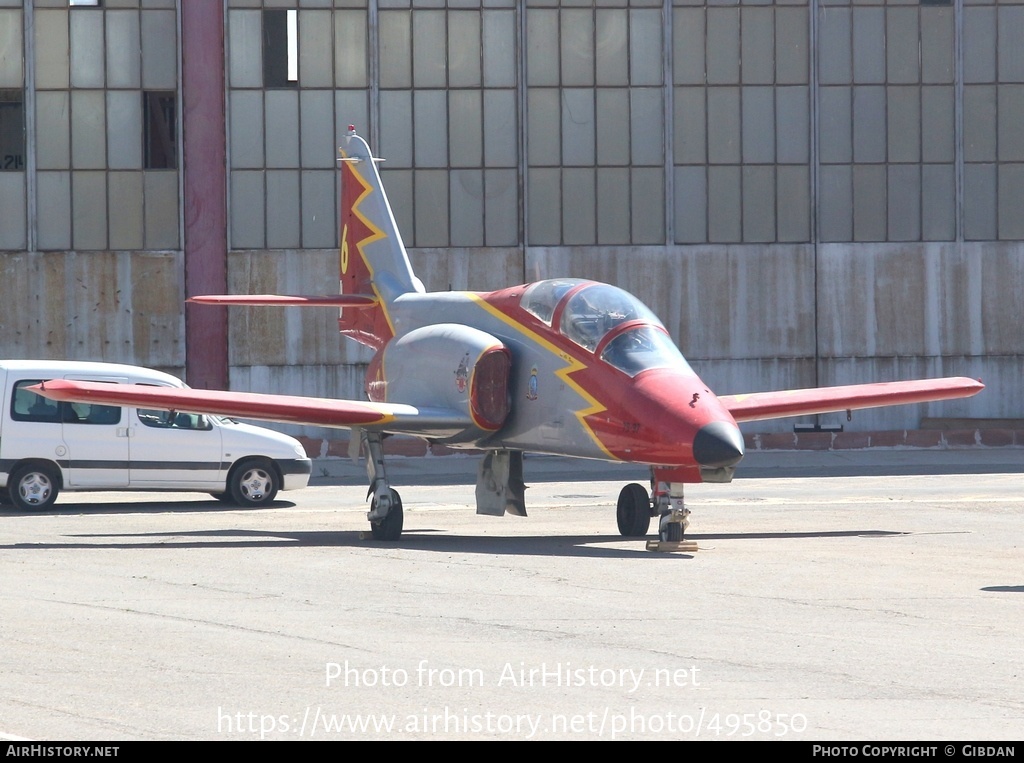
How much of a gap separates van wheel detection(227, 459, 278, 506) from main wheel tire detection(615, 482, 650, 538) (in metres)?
6.45

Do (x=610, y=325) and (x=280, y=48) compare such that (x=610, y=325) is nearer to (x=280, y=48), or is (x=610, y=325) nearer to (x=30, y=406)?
(x=30, y=406)

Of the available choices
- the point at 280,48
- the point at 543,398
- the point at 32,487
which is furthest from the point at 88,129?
the point at 543,398

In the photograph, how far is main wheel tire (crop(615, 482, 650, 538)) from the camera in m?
16.3

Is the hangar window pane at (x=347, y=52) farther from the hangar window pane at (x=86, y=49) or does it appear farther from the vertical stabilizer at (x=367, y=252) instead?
the vertical stabilizer at (x=367, y=252)

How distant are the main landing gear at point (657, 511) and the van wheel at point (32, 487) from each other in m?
8.27

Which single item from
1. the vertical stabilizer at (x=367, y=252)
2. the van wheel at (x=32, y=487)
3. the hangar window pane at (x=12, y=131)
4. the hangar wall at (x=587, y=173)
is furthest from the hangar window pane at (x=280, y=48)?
the van wheel at (x=32, y=487)

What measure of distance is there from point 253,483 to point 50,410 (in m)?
2.95

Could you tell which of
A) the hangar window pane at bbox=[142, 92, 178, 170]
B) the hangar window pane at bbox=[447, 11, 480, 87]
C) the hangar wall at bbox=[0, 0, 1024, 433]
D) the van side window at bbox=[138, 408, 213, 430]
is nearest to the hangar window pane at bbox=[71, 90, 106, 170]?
the hangar wall at bbox=[0, 0, 1024, 433]

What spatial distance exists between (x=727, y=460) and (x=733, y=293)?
818 inches

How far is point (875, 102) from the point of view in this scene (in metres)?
34.0

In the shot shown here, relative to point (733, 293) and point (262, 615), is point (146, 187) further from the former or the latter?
point (262, 615)

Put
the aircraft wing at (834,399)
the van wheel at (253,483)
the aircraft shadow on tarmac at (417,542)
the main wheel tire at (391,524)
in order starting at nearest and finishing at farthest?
the aircraft shadow on tarmac at (417,542) < the main wheel tire at (391,524) < the aircraft wing at (834,399) < the van wheel at (253,483)

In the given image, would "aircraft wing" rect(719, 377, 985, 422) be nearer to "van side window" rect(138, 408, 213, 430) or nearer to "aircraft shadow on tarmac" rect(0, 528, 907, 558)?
"aircraft shadow on tarmac" rect(0, 528, 907, 558)

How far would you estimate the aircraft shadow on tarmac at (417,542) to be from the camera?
15.0 meters
